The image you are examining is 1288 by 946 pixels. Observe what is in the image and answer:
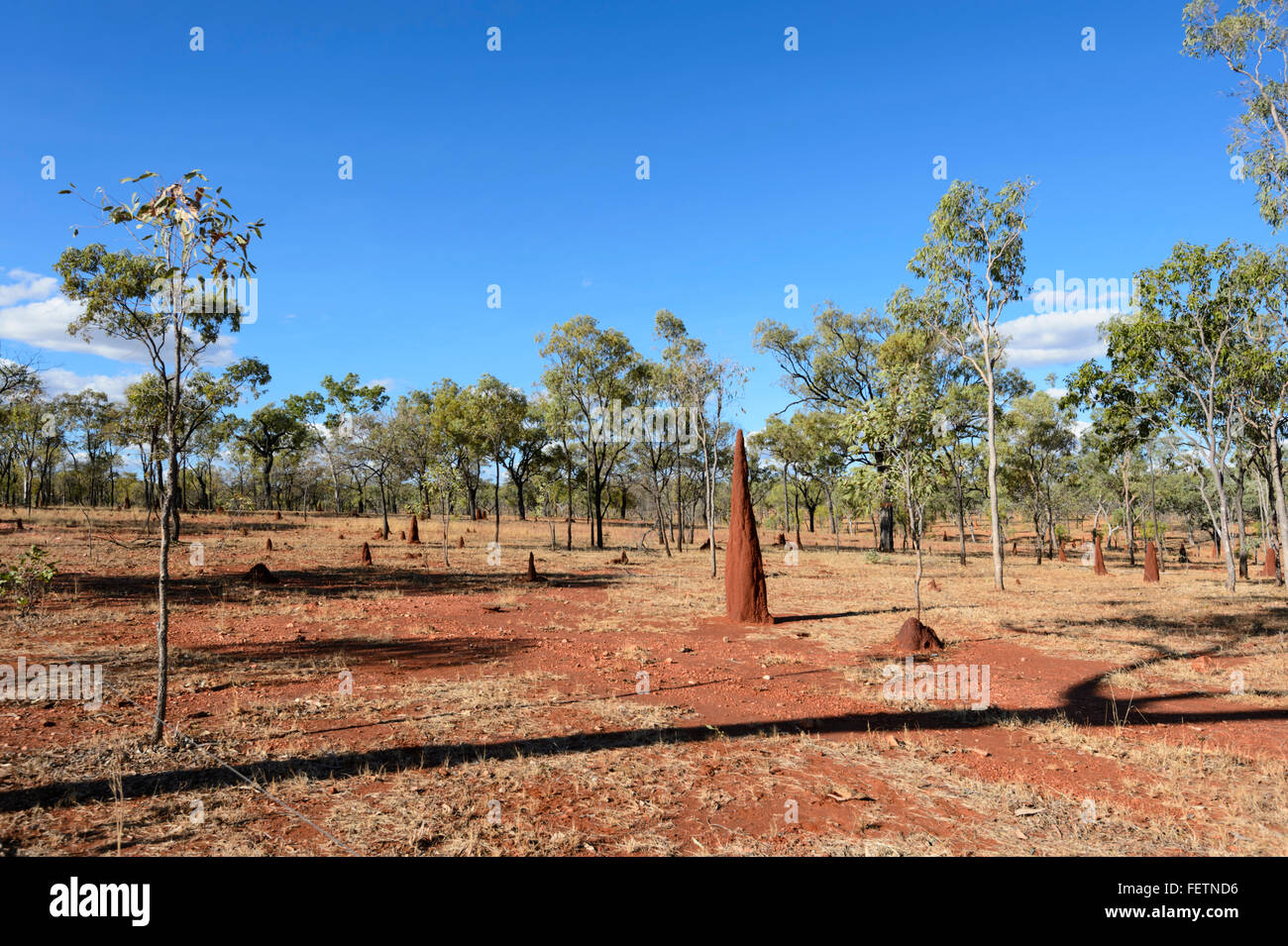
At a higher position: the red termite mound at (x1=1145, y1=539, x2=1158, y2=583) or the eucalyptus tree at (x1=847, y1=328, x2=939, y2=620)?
the eucalyptus tree at (x1=847, y1=328, x2=939, y2=620)

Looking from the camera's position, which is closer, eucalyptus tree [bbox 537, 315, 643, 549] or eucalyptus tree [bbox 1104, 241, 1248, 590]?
eucalyptus tree [bbox 1104, 241, 1248, 590]

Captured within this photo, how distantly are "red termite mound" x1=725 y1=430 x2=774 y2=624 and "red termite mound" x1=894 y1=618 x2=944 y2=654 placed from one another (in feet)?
10.1

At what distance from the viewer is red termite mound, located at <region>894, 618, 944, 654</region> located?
11.6 meters

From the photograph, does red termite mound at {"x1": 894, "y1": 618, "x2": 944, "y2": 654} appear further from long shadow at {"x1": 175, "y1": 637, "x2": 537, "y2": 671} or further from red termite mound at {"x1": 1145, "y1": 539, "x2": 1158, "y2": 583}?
red termite mound at {"x1": 1145, "y1": 539, "x2": 1158, "y2": 583}

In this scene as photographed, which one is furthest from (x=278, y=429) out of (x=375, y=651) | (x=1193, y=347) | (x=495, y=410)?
(x=1193, y=347)

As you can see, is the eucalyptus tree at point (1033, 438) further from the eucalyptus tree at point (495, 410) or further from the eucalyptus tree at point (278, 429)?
the eucalyptus tree at point (278, 429)

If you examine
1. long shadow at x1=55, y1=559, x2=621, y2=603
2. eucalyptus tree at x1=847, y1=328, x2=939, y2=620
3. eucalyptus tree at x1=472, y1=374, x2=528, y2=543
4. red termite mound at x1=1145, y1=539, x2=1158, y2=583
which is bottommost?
red termite mound at x1=1145, y1=539, x2=1158, y2=583

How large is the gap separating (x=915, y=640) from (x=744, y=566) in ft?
12.5

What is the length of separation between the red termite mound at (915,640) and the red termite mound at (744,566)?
10.1 ft

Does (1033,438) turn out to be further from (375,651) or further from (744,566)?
(375,651)

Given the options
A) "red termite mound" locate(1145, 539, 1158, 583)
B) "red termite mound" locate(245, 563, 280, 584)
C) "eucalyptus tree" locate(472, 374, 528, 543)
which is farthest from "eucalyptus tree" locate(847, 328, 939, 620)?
"eucalyptus tree" locate(472, 374, 528, 543)

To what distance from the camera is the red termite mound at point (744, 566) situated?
548 inches

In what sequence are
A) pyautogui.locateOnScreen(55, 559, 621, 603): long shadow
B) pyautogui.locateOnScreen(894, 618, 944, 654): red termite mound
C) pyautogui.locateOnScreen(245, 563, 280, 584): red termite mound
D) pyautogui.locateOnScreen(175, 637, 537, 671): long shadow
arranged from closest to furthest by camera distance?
pyautogui.locateOnScreen(175, 637, 537, 671): long shadow, pyautogui.locateOnScreen(894, 618, 944, 654): red termite mound, pyautogui.locateOnScreen(55, 559, 621, 603): long shadow, pyautogui.locateOnScreen(245, 563, 280, 584): red termite mound

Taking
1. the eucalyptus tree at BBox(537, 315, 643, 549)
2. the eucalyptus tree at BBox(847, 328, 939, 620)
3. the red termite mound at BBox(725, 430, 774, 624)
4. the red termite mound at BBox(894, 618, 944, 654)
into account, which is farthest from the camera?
the eucalyptus tree at BBox(537, 315, 643, 549)
